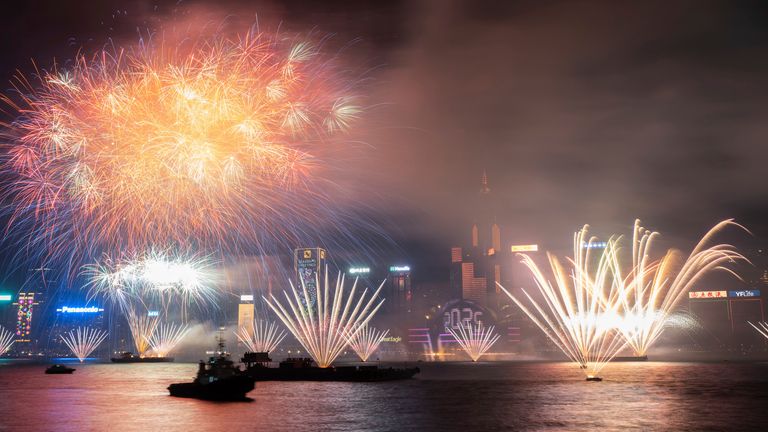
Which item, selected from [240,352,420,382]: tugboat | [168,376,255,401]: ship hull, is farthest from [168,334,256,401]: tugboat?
[240,352,420,382]: tugboat

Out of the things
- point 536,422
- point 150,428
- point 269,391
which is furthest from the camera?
point 269,391

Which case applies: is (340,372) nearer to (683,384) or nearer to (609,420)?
(683,384)

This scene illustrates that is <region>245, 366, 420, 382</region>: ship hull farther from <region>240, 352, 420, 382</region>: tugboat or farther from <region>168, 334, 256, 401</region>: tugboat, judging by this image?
<region>168, 334, 256, 401</region>: tugboat

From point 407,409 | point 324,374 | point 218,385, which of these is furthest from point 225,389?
point 324,374

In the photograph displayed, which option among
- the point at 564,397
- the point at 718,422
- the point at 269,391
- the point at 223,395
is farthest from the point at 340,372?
the point at 718,422

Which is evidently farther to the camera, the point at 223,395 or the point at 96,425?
the point at 223,395

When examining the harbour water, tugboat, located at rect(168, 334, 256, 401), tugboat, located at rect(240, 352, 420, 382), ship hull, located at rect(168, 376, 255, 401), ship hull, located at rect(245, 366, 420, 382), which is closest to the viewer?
the harbour water

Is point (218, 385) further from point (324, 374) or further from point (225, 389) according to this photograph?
point (324, 374)

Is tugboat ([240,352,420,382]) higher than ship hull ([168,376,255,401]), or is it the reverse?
ship hull ([168,376,255,401])
